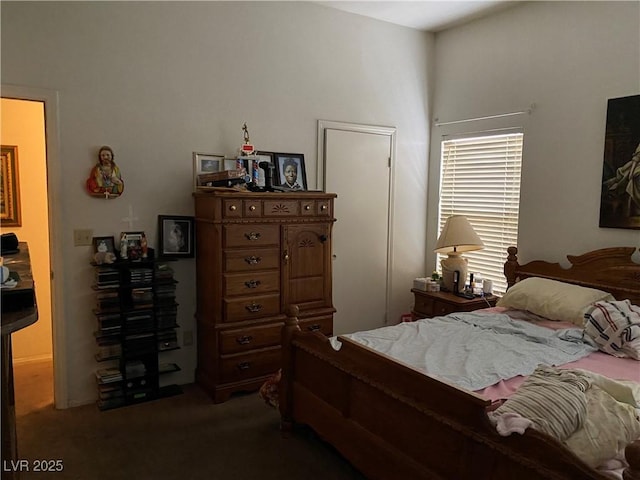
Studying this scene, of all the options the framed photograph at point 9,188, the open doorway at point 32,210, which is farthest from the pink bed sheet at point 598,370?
the framed photograph at point 9,188

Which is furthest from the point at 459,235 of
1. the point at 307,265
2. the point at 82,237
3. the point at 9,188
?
the point at 9,188

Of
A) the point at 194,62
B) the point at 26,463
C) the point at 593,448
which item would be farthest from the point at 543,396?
the point at 194,62

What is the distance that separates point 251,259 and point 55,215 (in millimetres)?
1318

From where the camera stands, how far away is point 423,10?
4.07 meters

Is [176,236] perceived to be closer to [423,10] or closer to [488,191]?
[488,191]

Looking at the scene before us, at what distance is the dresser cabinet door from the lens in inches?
139

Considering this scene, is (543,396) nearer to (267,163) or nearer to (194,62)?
(267,163)

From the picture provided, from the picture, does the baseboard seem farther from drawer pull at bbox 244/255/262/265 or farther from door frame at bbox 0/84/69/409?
drawer pull at bbox 244/255/262/265

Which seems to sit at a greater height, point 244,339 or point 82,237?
point 82,237

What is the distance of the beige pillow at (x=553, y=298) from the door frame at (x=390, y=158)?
1.35 m

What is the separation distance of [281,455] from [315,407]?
372 millimetres

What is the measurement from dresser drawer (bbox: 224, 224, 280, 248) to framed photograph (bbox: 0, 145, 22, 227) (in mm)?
2105

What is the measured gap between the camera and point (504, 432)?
1539mm

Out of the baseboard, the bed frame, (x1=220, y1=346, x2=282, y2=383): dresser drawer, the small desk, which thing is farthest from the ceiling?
the baseboard
